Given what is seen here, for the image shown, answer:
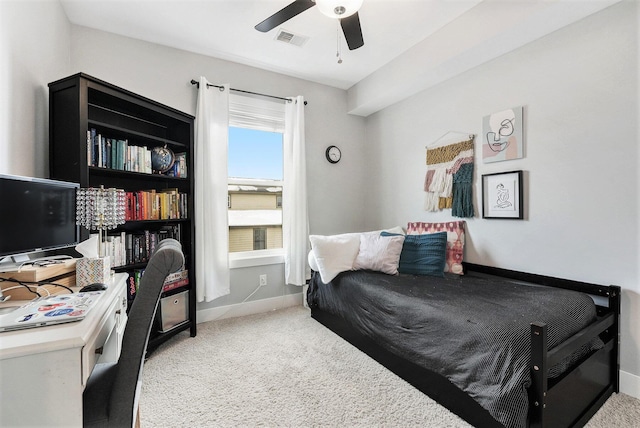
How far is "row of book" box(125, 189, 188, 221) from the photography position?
7.48 feet

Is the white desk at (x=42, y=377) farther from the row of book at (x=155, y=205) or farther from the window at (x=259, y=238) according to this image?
the window at (x=259, y=238)

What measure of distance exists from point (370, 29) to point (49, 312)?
277cm

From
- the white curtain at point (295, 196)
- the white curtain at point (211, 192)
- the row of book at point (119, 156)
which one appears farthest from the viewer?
the white curtain at point (295, 196)

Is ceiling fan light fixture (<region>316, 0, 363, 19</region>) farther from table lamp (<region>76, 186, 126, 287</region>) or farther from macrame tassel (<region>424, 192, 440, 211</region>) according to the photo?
macrame tassel (<region>424, 192, 440, 211</region>)

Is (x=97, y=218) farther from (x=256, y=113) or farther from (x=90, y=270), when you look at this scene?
(x=256, y=113)

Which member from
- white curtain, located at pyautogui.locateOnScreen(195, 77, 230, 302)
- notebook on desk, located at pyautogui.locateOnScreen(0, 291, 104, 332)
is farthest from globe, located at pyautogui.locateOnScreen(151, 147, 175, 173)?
notebook on desk, located at pyautogui.locateOnScreen(0, 291, 104, 332)

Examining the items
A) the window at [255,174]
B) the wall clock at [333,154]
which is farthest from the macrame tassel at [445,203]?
the window at [255,174]

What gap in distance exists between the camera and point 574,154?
79.5 inches

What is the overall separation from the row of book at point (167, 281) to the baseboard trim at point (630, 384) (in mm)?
3060

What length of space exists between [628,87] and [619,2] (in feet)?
1.75

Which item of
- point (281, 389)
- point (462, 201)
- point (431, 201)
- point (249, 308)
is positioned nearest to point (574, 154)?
point (462, 201)

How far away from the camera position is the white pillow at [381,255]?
2600 mm

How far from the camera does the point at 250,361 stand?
221 centimetres

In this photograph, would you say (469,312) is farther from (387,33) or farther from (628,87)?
(387,33)
